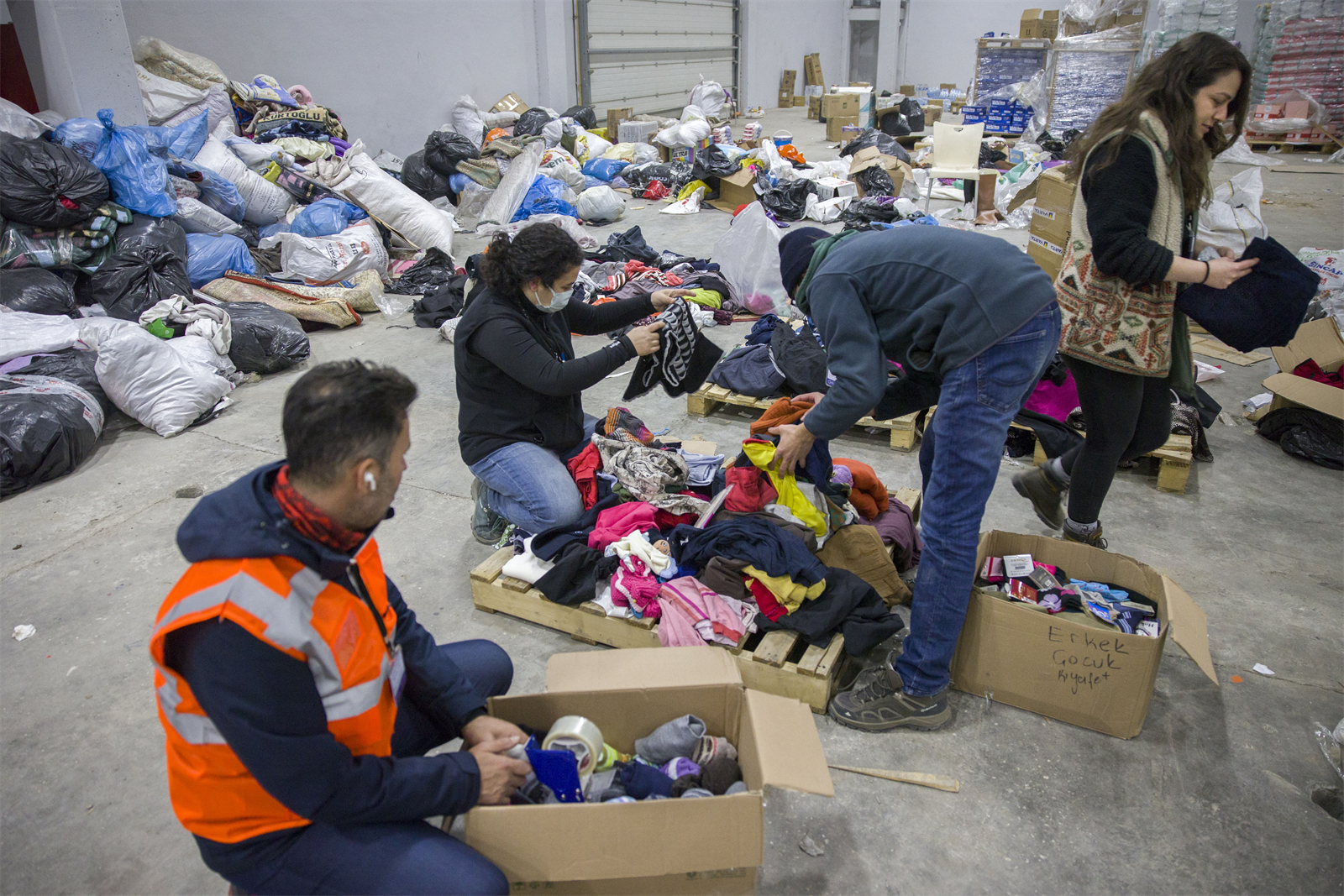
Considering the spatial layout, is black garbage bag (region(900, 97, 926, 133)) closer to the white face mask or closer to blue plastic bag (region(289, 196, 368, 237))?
blue plastic bag (region(289, 196, 368, 237))

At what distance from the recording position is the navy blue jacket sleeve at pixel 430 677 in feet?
5.26

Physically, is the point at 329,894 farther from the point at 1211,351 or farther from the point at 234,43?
the point at 234,43

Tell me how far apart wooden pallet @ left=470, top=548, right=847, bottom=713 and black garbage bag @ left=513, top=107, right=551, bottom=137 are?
8.33 m

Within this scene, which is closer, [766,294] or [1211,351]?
[1211,351]

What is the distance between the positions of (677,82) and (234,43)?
883 cm

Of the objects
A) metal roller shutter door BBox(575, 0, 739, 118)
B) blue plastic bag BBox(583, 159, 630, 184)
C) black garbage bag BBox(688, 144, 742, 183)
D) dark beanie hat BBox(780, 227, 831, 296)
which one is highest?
metal roller shutter door BBox(575, 0, 739, 118)

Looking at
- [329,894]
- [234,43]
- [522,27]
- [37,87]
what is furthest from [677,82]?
[329,894]

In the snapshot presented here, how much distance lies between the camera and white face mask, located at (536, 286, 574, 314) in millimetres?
2611

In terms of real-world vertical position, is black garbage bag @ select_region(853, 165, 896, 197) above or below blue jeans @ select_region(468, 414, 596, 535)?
above

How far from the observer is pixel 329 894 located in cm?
132

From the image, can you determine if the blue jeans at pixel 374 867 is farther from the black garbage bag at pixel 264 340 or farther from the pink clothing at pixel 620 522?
the black garbage bag at pixel 264 340

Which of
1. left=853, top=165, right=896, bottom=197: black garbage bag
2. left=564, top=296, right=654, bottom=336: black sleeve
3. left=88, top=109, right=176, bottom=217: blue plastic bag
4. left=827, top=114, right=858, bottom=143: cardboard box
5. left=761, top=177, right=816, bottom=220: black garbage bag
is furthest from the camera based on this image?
left=827, top=114, right=858, bottom=143: cardboard box

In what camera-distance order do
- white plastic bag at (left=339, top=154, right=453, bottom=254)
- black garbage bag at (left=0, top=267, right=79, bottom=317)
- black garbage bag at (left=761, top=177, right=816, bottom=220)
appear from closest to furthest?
black garbage bag at (left=0, top=267, right=79, bottom=317)
white plastic bag at (left=339, top=154, right=453, bottom=254)
black garbage bag at (left=761, top=177, right=816, bottom=220)

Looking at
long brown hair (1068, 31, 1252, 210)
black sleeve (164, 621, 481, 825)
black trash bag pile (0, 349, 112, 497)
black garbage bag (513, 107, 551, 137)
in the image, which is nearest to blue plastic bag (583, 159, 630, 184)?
black garbage bag (513, 107, 551, 137)
